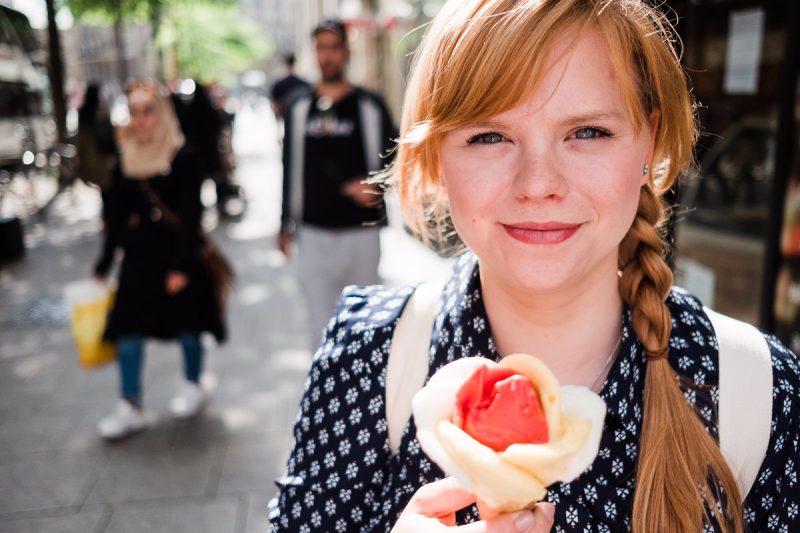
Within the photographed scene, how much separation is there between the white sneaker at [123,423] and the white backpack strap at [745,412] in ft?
13.2

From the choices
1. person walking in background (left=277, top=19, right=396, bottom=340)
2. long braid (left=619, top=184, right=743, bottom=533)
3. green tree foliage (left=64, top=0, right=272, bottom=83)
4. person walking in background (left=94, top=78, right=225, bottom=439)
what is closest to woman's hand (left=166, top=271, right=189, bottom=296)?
person walking in background (left=94, top=78, right=225, bottom=439)

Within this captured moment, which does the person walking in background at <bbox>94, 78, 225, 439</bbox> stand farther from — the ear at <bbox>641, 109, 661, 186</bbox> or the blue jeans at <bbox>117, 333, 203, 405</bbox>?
the ear at <bbox>641, 109, 661, 186</bbox>

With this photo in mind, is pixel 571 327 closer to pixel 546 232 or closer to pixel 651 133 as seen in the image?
pixel 546 232

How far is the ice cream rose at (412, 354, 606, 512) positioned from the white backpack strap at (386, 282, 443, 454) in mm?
367

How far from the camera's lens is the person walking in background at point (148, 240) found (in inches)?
173

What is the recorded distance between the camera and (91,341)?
14.8 ft

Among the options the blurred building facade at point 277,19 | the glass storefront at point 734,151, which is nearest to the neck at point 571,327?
the glass storefront at point 734,151

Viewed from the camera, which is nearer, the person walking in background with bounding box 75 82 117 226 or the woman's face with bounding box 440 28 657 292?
the woman's face with bounding box 440 28 657 292

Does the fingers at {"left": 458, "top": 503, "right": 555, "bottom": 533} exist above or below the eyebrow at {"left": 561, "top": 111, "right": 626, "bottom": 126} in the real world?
below

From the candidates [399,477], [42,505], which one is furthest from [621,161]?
[42,505]

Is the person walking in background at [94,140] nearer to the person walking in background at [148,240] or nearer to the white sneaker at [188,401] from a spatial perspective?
the person walking in background at [148,240]

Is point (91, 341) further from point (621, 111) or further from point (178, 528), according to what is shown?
point (621, 111)

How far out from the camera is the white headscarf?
14.3 ft

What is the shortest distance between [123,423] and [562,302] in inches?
151
